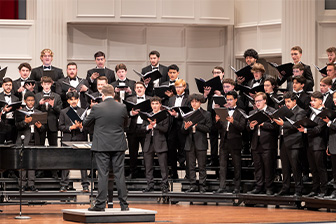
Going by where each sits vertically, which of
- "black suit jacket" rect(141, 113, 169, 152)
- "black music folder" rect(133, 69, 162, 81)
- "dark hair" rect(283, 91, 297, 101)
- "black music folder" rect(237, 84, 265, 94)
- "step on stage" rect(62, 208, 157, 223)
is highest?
"black music folder" rect(133, 69, 162, 81)

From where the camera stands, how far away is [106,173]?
8234mm

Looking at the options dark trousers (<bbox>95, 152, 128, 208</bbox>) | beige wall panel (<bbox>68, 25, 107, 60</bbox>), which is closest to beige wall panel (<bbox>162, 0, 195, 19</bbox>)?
beige wall panel (<bbox>68, 25, 107, 60</bbox>)

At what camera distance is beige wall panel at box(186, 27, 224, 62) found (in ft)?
46.5

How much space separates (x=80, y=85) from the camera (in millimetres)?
10883

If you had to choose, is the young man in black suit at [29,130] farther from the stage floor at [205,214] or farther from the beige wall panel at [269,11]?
the beige wall panel at [269,11]

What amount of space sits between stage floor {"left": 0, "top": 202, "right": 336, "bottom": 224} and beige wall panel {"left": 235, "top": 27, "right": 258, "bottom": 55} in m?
4.05

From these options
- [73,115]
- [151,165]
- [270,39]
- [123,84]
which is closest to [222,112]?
[151,165]

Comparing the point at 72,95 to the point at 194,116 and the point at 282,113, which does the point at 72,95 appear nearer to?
the point at 194,116

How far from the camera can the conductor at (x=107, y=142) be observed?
8.20m

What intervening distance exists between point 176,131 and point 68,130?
63.1 inches

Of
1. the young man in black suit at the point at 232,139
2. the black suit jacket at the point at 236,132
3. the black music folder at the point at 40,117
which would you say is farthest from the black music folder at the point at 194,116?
the black music folder at the point at 40,117

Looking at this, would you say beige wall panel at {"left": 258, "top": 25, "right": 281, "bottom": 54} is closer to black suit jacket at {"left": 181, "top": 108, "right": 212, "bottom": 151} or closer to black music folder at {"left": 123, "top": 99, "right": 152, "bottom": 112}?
black suit jacket at {"left": 181, "top": 108, "right": 212, "bottom": 151}

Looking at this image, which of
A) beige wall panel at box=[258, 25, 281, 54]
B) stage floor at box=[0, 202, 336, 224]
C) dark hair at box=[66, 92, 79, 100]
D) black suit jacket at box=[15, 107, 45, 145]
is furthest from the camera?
beige wall panel at box=[258, 25, 281, 54]

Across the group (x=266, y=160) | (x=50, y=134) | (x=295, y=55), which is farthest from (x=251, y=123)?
(x=50, y=134)
